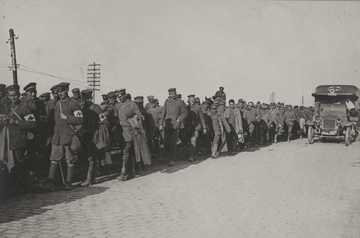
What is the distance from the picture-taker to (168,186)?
805cm

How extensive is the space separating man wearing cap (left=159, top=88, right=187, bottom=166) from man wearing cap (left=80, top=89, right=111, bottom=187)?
3.11m

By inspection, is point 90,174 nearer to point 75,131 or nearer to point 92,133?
point 92,133

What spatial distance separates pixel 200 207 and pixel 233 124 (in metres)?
8.78

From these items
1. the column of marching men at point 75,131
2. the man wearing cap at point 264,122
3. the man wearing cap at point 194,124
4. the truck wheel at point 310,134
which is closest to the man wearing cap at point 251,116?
the man wearing cap at point 264,122

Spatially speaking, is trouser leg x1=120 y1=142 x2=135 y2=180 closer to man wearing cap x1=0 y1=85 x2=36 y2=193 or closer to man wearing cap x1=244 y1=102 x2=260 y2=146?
man wearing cap x1=0 y1=85 x2=36 y2=193

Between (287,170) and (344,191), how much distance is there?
102 inches

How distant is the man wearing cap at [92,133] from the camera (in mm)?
8125

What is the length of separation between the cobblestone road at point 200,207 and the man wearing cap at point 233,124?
4.56m

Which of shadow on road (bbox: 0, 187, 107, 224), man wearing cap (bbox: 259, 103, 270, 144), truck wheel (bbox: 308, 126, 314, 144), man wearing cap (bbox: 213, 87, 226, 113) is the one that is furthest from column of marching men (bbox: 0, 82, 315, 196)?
truck wheel (bbox: 308, 126, 314, 144)

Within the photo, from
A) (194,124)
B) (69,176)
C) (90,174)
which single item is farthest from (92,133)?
(194,124)

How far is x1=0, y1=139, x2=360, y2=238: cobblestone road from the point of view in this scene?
5.11 m

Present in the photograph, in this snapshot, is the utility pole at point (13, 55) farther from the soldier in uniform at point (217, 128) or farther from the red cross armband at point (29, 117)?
the red cross armband at point (29, 117)

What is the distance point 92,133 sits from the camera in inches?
324

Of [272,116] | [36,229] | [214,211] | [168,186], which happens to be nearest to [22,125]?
[36,229]
